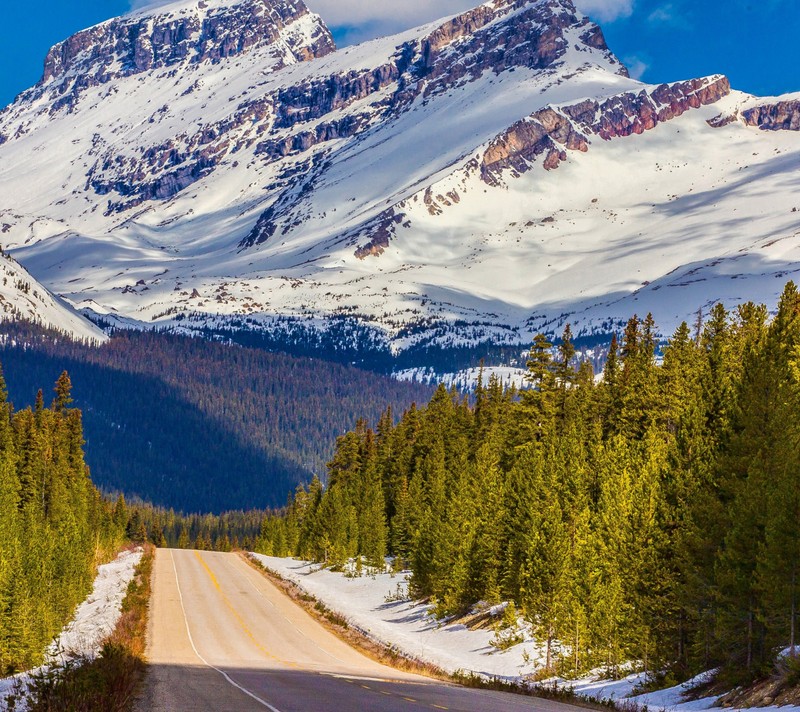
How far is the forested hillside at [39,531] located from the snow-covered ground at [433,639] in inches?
592

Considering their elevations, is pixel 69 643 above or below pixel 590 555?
below

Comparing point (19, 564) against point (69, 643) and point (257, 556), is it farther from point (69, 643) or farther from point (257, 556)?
point (257, 556)

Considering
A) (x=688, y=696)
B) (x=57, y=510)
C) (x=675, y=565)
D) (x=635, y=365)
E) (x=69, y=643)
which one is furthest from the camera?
(x=57, y=510)

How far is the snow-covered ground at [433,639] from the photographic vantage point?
3450 cm

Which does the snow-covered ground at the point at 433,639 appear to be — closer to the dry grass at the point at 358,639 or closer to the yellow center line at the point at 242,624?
the dry grass at the point at 358,639

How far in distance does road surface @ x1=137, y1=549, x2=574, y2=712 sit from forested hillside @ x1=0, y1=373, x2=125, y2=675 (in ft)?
16.8

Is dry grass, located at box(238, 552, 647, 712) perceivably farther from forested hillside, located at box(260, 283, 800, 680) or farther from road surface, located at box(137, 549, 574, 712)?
forested hillside, located at box(260, 283, 800, 680)

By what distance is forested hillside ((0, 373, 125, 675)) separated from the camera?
45.4 m

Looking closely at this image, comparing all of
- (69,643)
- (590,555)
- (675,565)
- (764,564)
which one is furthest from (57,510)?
(764,564)

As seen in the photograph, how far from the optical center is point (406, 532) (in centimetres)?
8544

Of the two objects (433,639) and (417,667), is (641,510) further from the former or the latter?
(433,639)

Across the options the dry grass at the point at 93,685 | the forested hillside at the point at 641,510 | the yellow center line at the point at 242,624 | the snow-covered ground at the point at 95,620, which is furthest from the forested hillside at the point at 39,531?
the forested hillside at the point at 641,510

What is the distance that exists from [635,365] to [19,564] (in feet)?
136

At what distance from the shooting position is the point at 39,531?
204 ft
